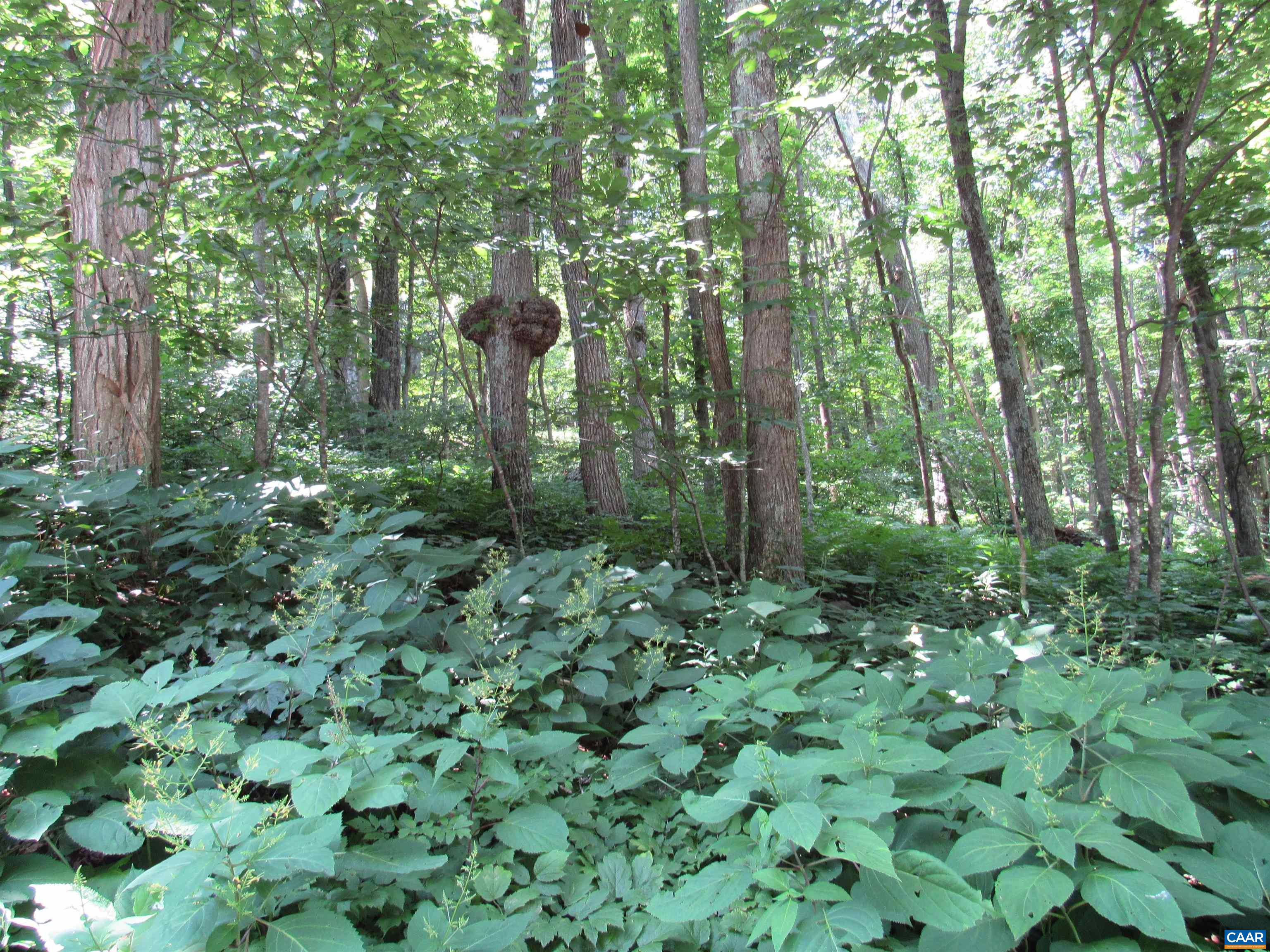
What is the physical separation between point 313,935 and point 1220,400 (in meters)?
7.07

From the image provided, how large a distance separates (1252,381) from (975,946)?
888 inches

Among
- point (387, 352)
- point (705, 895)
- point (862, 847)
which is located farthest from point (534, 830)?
point (387, 352)

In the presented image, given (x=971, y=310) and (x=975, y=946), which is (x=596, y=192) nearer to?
(x=975, y=946)

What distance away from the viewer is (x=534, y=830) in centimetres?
189

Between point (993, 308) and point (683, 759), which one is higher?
point (993, 308)

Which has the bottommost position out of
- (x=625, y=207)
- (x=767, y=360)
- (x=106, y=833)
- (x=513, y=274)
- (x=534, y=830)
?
(x=534, y=830)

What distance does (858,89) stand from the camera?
4004 mm

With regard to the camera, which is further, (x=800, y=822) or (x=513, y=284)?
Result: (x=513, y=284)

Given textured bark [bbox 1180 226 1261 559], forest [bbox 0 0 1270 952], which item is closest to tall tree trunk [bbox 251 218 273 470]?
forest [bbox 0 0 1270 952]

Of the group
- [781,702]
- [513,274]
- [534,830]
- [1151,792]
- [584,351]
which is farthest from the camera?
[584,351]

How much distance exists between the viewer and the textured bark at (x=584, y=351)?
4664mm

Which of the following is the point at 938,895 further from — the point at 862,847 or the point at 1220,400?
the point at 1220,400

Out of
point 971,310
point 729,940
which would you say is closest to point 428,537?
point 729,940

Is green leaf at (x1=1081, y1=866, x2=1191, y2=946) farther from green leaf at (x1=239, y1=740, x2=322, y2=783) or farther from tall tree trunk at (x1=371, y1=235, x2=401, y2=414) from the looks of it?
tall tree trunk at (x1=371, y1=235, x2=401, y2=414)
